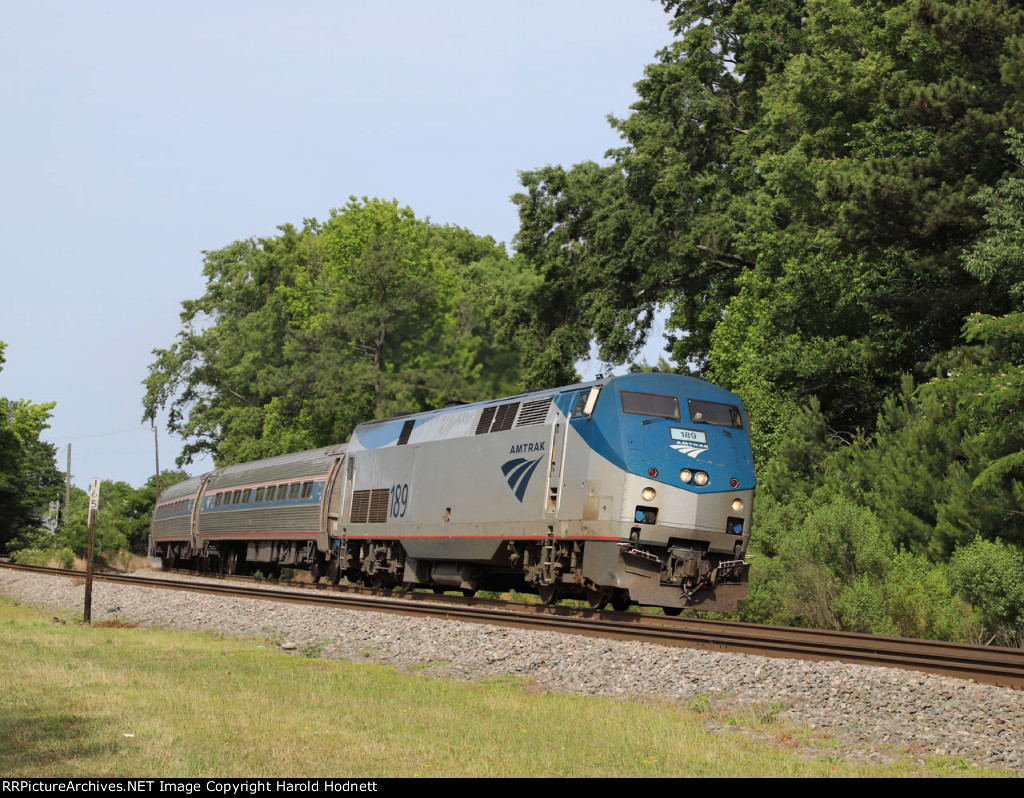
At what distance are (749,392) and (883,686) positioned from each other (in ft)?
79.8

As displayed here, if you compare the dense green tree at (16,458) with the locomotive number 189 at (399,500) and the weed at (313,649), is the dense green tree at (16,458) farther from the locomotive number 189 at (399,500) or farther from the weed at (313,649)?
the weed at (313,649)

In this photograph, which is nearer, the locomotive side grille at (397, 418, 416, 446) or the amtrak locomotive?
the amtrak locomotive

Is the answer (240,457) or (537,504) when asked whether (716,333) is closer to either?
(537,504)

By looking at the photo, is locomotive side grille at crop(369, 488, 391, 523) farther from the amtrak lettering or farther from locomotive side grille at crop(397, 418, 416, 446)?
the amtrak lettering

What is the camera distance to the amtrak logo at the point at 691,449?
1853 cm

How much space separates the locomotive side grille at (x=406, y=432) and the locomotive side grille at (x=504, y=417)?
159 inches

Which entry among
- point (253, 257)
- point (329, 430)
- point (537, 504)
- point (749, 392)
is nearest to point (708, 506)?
point (537, 504)

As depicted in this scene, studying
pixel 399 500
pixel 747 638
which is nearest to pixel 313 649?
pixel 747 638

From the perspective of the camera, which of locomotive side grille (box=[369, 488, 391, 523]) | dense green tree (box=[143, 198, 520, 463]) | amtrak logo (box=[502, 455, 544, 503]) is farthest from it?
dense green tree (box=[143, 198, 520, 463])

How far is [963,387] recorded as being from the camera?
20531 millimetres

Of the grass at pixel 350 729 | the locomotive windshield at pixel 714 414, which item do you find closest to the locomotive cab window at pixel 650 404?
the locomotive windshield at pixel 714 414

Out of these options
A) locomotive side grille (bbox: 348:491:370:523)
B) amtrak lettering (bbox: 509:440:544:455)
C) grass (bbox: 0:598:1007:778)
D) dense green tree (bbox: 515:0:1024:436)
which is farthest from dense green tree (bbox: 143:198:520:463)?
grass (bbox: 0:598:1007:778)

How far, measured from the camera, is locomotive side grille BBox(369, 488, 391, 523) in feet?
85.4

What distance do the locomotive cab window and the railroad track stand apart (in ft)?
11.0
